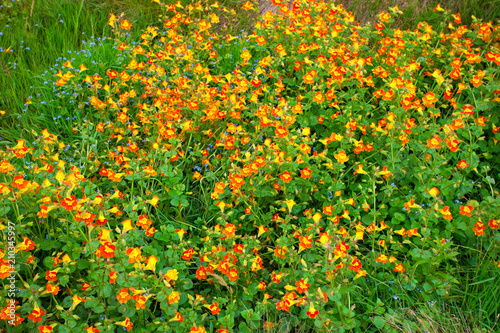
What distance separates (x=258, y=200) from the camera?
280 cm

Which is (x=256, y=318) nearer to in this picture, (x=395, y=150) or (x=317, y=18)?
(x=395, y=150)

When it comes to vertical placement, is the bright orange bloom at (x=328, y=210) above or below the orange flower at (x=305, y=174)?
below

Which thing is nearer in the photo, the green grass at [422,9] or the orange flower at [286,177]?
the orange flower at [286,177]

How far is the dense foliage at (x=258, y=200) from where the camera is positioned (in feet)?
7.06

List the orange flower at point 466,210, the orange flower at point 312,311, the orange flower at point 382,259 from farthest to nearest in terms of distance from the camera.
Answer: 1. the orange flower at point 466,210
2. the orange flower at point 382,259
3. the orange flower at point 312,311

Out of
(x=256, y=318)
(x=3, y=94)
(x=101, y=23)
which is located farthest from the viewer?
(x=101, y=23)

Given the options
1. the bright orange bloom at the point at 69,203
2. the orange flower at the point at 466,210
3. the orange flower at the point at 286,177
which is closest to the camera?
the bright orange bloom at the point at 69,203

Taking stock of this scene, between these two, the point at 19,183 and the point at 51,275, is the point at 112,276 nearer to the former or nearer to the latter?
the point at 51,275

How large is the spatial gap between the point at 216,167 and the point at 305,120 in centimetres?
78

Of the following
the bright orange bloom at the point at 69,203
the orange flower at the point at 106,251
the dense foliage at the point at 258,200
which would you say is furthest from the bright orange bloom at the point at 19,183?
the orange flower at the point at 106,251

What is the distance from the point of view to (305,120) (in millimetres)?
3297

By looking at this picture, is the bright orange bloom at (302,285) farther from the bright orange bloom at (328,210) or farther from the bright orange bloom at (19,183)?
the bright orange bloom at (19,183)

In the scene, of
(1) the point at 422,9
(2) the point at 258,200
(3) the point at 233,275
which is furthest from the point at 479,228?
(1) the point at 422,9

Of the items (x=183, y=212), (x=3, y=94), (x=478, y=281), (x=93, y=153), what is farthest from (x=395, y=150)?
(x=3, y=94)
